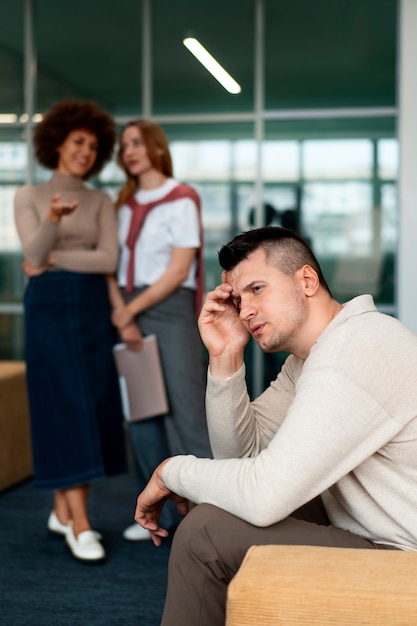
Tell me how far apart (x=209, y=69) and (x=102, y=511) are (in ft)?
11.3

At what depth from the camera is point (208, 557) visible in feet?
6.10

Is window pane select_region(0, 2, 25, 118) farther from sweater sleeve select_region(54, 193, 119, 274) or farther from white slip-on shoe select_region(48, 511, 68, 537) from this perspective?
white slip-on shoe select_region(48, 511, 68, 537)

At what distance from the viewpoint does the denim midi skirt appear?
154 inches

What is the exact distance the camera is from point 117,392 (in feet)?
13.6

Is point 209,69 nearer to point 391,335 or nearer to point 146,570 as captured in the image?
point 146,570

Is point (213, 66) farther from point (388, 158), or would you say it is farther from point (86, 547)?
point (86, 547)

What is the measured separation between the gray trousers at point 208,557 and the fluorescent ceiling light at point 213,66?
5.19 meters

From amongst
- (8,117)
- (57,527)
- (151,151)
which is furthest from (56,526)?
(8,117)

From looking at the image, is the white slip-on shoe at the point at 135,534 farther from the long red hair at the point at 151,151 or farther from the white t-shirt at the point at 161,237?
the long red hair at the point at 151,151

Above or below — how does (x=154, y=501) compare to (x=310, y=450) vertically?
below

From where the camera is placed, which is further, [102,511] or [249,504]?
[102,511]

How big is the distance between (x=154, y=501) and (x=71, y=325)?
6.08ft

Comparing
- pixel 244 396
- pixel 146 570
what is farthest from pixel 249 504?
pixel 146 570

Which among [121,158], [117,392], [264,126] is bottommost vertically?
[117,392]
